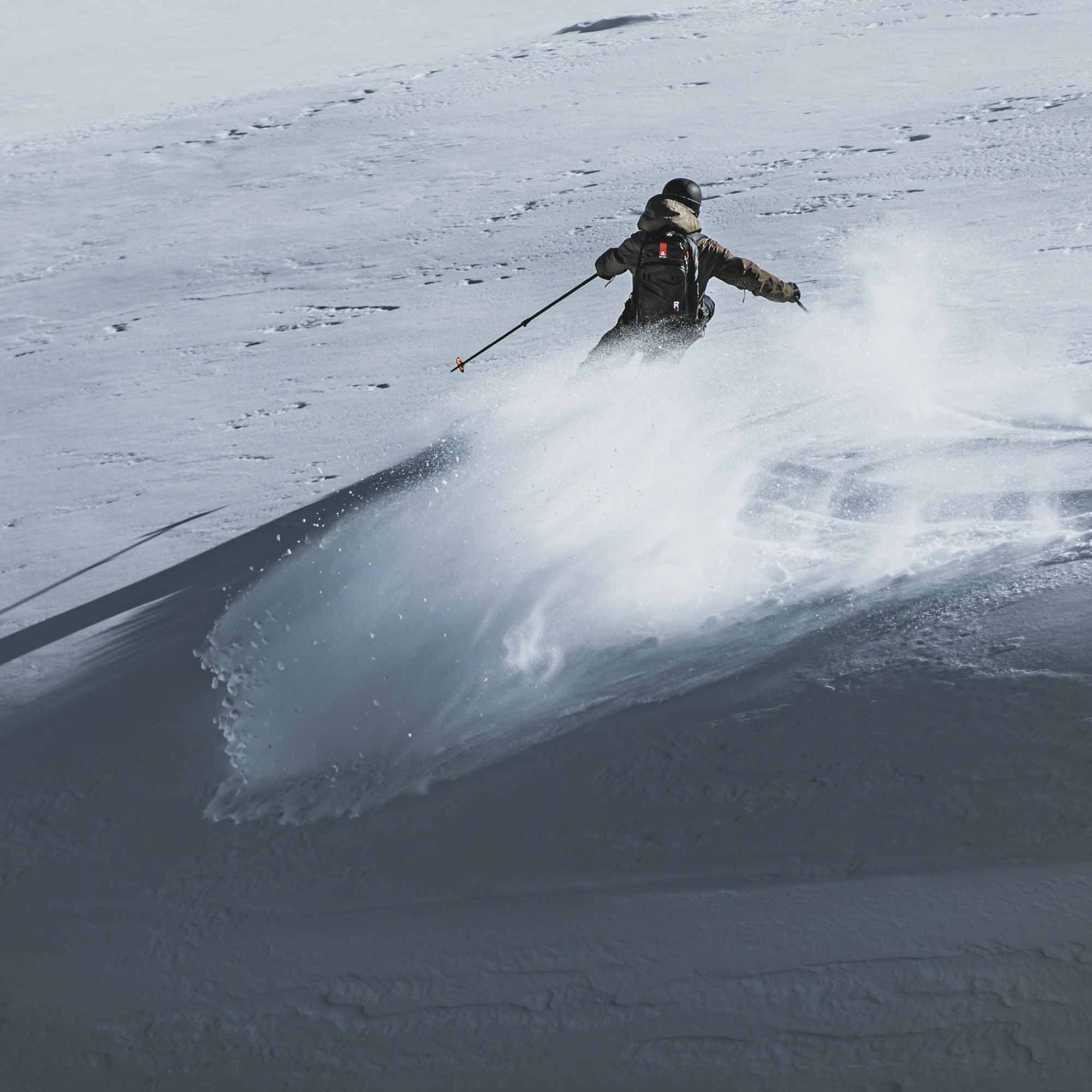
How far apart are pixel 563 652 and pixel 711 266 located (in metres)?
2.31

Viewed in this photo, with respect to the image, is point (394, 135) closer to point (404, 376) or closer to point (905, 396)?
point (404, 376)

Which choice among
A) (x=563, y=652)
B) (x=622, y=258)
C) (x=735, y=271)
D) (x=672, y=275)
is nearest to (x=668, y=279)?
(x=672, y=275)

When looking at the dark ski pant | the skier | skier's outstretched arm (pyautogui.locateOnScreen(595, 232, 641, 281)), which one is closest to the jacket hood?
the skier

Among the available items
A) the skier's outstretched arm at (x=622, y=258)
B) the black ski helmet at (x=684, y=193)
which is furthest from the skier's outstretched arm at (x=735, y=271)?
the skier's outstretched arm at (x=622, y=258)

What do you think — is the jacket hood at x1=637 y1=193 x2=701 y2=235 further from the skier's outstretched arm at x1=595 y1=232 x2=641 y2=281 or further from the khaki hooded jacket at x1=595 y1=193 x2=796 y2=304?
the skier's outstretched arm at x1=595 y1=232 x2=641 y2=281

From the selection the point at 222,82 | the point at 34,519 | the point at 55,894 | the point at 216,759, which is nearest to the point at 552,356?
the point at 34,519

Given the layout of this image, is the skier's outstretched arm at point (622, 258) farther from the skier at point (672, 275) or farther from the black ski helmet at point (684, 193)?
the black ski helmet at point (684, 193)

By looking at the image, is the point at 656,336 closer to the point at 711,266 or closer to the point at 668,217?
the point at 711,266

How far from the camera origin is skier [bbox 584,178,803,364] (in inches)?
222

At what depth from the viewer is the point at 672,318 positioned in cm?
582

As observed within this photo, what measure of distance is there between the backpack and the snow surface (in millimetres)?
612

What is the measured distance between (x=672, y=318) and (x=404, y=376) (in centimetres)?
299

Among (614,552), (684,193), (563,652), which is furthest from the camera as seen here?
(684,193)

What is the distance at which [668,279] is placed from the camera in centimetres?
573
